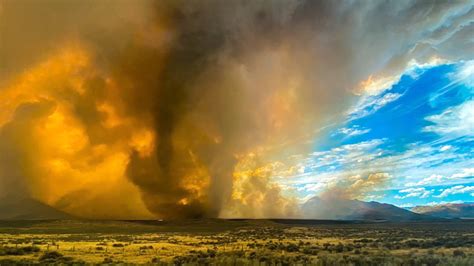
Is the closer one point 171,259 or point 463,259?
point 463,259

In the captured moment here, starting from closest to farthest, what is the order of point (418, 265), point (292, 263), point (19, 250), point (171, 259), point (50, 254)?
point (418, 265) → point (292, 263) → point (171, 259) → point (50, 254) → point (19, 250)

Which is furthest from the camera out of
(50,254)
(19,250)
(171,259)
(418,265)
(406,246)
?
(406,246)

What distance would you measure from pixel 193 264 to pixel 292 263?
975 centimetres

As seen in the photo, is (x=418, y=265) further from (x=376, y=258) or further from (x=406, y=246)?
(x=406, y=246)

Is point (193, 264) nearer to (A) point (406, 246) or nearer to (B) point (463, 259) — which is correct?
(B) point (463, 259)

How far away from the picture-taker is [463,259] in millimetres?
36812

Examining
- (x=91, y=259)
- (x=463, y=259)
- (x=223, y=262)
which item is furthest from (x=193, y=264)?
(x=463, y=259)

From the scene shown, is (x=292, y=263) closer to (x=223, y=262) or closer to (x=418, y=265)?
(x=223, y=262)

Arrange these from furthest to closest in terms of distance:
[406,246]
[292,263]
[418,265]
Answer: [406,246], [292,263], [418,265]

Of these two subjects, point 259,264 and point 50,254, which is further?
point 50,254

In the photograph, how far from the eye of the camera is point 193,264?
3684 cm

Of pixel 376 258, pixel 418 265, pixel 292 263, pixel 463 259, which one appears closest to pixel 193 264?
pixel 292 263

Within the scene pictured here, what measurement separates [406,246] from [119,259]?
128 feet

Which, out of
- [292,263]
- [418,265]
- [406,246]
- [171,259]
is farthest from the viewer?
[406,246]
